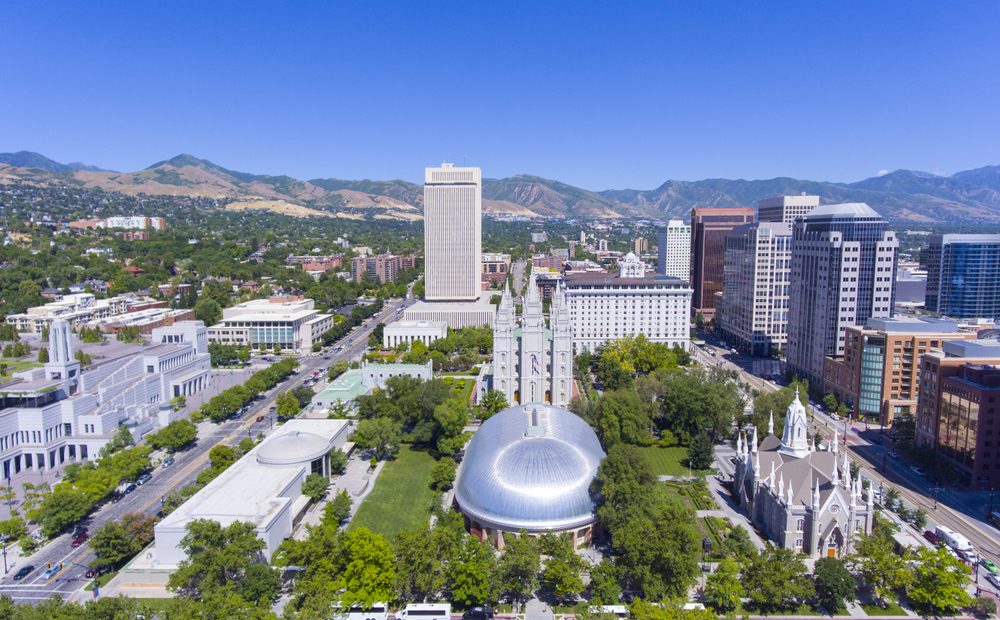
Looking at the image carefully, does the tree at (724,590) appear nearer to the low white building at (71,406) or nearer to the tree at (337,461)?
the tree at (337,461)

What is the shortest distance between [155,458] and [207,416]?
43.7 ft

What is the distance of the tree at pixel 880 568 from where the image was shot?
42875 millimetres

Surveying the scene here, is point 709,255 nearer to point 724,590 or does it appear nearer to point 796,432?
point 796,432

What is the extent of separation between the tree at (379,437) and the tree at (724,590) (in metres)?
39.8

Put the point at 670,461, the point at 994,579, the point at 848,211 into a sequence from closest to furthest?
the point at 994,579
the point at 670,461
the point at 848,211

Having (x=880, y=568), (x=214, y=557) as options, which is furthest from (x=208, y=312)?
(x=880, y=568)

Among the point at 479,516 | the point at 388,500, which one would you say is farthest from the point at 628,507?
the point at 388,500

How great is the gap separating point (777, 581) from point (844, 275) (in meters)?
66.8

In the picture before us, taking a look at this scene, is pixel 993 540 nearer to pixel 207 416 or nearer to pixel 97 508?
pixel 97 508

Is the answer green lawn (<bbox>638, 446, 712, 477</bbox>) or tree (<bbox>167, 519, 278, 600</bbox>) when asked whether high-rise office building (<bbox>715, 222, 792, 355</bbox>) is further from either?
tree (<bbox>167, 519, 278, 600</bbox>)

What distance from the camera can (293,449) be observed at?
62.6 meters

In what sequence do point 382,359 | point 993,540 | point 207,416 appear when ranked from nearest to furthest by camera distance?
1. point 993,540
2. point 207,416
3. point 382,359

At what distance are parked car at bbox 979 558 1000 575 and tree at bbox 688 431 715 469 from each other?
24810 millimetres

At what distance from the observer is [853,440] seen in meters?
78.6
